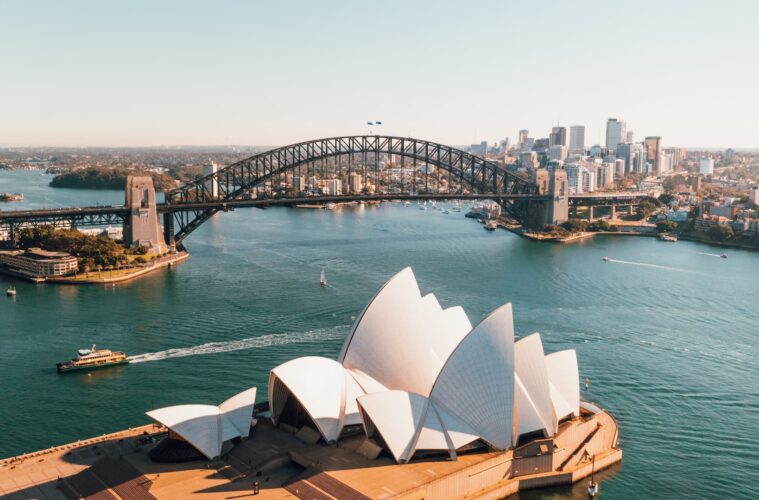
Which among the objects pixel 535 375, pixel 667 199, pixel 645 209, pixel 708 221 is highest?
pixel 667 199

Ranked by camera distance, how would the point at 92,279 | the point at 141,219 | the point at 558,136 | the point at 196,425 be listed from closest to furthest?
the point at 196,425 → the point at 92,279 → the point at 141,219 → the point at 558,136

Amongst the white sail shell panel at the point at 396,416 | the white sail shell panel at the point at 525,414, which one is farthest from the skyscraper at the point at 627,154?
the white sail shell panel at the point at 396,416

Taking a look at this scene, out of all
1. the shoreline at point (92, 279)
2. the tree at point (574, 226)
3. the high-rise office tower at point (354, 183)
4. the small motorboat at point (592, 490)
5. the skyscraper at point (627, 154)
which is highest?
the skyscraper at point (627, 154)

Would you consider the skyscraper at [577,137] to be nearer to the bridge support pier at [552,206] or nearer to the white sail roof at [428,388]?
the bridge support pier at [552,206]

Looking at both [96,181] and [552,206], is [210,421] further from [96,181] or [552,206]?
[96,181]

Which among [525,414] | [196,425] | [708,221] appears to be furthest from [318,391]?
[708,221]

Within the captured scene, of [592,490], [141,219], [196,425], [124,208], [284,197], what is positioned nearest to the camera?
[196,425]
